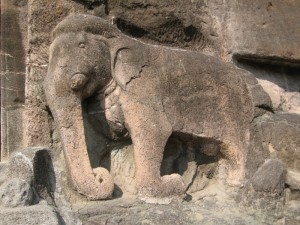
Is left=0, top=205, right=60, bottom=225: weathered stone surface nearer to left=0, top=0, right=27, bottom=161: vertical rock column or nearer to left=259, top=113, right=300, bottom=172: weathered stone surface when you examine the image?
left=0, top=0, right=27, bottom=161: vertical rock column

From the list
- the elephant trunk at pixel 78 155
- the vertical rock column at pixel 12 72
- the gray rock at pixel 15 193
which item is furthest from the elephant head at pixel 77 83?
the vertical rock column at pixel 12 72

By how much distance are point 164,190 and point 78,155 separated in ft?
1.44

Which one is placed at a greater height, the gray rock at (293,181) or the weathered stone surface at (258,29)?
the weathered stone surface at (258,29)

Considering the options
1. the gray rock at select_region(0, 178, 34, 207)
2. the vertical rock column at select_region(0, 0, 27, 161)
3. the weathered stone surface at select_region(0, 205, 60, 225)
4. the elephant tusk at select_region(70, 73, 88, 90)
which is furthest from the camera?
the vertical rock column at select_region(0, 0, 27, 161)

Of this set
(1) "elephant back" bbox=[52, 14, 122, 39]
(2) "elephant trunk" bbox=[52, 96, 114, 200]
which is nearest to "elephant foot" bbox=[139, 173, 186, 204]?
(2) "elephant trunk" bbox=[52, 96, 114, 200]

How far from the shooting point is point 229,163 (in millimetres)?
2938

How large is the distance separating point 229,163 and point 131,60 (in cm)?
77

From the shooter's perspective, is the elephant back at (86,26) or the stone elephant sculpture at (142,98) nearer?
the stone elephant sculpture at (142,98)

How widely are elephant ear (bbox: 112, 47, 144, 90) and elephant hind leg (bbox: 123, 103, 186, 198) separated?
0.14 metres

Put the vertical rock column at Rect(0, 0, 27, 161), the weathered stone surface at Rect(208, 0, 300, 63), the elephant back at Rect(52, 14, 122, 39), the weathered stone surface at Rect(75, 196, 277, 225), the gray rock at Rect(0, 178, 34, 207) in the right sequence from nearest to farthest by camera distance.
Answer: the gray rock at Rect(0, 178, 34, 207) < the weathered stone surface at Rect(75, 196, 277, 225) < the elephant back at Rect(52, 14, 122, 39) < the vertical rock column at Rect(0, 0, 27, 161) < the weathered stone surface at Rect(208, 0, 300, 63)

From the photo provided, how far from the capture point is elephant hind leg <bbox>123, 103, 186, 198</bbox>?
2.58 meters

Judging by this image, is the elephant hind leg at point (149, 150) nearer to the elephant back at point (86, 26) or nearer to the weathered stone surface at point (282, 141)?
the elephant back at point (86, 26)

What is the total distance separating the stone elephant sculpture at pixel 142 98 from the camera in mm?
2568

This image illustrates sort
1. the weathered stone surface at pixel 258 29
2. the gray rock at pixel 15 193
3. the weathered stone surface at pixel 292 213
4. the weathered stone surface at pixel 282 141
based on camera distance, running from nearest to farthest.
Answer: the gray rock at pixel 15 193 → the weathered stone surface at pixel 292 213 → the weathered stone surface at pixel 282 141 → the weathered stone surface at pixel 258 29
